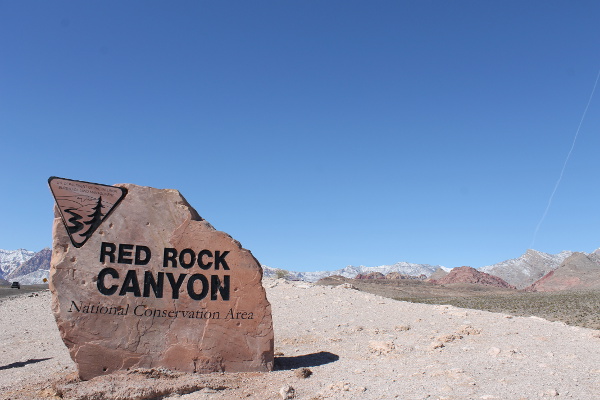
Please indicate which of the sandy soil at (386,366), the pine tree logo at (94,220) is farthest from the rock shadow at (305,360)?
the pine tree logo at (94,220)

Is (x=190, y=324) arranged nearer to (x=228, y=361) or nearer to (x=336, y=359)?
(x=228, y=361)

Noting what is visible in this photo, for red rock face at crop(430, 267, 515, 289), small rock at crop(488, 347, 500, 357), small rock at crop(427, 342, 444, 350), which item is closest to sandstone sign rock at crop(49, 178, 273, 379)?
small rock at crop(427, 342, 444, 350)

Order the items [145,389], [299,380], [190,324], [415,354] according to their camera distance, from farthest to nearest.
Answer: [415,354] → [190,324] → [299,380] → [145,389]

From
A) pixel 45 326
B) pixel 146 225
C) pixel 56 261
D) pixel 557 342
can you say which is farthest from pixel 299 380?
pixel 45 326

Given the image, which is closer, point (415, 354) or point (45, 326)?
point (415, 354)

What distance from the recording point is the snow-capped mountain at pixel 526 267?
15938cm

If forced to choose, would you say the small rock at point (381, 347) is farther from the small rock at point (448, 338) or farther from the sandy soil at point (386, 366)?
the small rock at point (448, 338)

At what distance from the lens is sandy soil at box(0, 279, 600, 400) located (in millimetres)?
6629

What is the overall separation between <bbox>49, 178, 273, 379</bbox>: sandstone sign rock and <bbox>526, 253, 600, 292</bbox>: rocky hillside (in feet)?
316

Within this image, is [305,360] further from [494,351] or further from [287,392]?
[494,351]

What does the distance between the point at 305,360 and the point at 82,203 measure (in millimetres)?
5107

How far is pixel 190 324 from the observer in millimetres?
8133

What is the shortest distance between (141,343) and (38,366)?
3.95 metres

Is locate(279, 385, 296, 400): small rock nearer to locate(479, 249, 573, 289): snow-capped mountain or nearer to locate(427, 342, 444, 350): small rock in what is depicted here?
locate(427, 342, 444, 350): small rock
